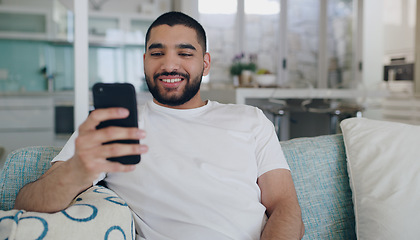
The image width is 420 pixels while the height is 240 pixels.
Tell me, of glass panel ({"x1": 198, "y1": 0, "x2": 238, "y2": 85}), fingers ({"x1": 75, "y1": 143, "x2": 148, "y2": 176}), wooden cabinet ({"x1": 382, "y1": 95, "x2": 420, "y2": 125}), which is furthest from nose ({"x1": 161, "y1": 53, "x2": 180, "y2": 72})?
wooden cabinet ({"x1": 382, "y1": 95, "x2": 420, "y2": 125})

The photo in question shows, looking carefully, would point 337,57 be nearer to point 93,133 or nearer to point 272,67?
point 272,67

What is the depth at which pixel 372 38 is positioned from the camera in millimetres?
4301

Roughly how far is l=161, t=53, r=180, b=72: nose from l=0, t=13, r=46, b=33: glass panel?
3.08m

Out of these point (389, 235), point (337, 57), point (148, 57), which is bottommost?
point (389, 235)

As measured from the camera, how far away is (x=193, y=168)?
100 centimetres

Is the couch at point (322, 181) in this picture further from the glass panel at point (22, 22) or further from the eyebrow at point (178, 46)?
the glass panel at point (22, 22)

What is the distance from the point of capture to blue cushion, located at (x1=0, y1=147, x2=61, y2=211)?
1.00m

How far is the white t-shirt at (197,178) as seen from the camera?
0.96 meters

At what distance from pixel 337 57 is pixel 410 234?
4.23 metres

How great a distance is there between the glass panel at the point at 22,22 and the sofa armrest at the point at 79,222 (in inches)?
128

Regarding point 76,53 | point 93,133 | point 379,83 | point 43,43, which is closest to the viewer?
point 93,133

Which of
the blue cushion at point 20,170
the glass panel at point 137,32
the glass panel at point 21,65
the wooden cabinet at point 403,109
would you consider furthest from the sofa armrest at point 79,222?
the wooden cabinet at point 403,109

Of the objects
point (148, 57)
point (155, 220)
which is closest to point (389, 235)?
point (155, 220)

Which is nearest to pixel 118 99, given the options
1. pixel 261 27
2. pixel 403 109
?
pixel 261 27
